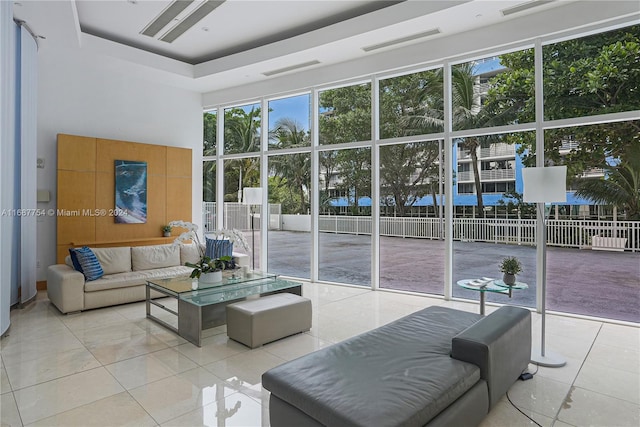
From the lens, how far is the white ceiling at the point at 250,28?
193 inches

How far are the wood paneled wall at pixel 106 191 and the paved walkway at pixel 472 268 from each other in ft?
7.29

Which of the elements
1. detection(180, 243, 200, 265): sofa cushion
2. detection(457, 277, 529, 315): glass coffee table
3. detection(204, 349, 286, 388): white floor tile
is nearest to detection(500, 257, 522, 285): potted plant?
detection(457, 277, 529, 315): glass coffee table

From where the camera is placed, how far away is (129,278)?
5.42m

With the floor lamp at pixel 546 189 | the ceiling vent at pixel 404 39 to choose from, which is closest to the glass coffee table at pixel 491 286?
the floor lamp at pixel 546 189

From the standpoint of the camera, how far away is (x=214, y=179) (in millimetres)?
8531

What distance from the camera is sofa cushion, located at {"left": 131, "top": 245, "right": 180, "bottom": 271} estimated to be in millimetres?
5949

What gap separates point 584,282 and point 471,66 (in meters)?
3.38

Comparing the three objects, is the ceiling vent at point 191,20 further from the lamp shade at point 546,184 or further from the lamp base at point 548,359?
the lamp base at point 548,359

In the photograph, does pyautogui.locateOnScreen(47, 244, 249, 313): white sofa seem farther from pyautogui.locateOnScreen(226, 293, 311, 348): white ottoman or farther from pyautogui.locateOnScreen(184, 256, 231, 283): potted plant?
pyautogui.locateOnScreen(226, 293, 311, 348): white ottoman

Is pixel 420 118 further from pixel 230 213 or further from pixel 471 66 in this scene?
pixel 230 213

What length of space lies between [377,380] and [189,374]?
1836 mm

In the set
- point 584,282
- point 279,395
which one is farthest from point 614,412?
point 584,282

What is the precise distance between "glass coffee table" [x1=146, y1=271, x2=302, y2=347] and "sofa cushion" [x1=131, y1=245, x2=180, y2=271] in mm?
1246

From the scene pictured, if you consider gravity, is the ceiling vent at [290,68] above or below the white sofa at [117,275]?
above
